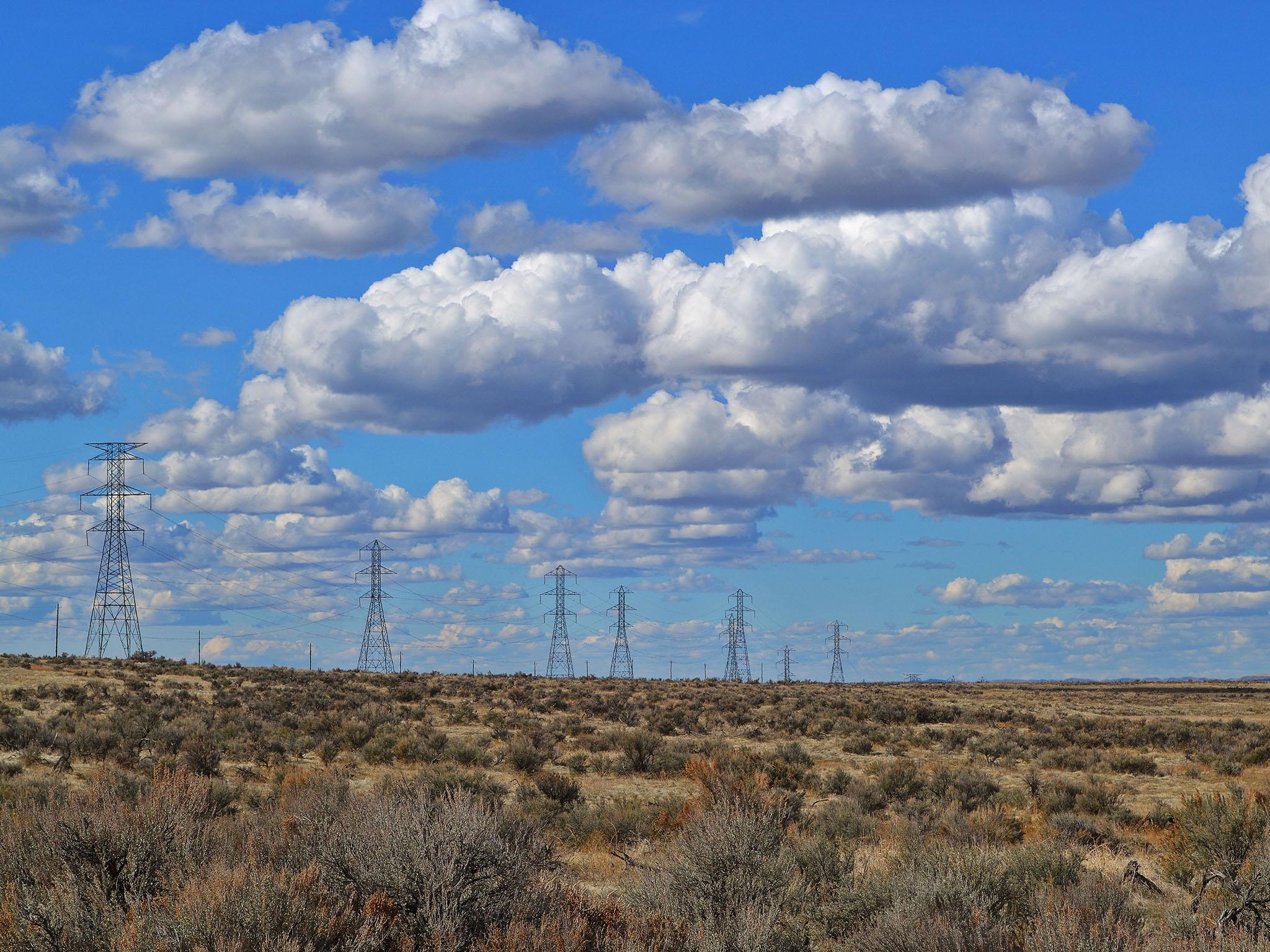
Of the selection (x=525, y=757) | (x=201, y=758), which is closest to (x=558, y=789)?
(x=525, y=757)

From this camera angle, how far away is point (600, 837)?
20891 millimetres

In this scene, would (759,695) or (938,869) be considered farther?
(759,695)

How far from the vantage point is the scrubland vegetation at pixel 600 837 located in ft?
31.3

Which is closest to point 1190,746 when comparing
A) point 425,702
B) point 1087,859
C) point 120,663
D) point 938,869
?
point 1087,859

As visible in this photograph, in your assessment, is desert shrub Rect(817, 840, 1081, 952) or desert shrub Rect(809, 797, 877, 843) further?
desert shrub Rect(809, 797, 877, 843)

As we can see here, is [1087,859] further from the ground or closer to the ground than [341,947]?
closer to the ground

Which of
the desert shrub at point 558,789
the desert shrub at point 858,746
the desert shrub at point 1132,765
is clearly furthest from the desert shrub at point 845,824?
the desert shrub at point 858,746

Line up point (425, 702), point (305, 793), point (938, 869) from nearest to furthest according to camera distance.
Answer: point (938, 869)
point (305, 793)
point (425, 702)

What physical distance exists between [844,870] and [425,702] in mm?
42710

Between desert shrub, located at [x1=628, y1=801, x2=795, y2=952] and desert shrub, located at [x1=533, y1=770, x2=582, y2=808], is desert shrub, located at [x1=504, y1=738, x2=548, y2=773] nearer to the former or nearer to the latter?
desert shrub, located at [x1=533, y1=770, x2=582, y2=808]

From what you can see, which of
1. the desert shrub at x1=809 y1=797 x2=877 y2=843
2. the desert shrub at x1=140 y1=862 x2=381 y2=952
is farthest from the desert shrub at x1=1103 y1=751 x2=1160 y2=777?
the desert shrub at x1=140 y1=862 x2=381 y2=952

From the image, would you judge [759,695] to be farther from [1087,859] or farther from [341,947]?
[341,947]

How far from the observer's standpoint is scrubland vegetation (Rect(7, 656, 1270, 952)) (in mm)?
9555

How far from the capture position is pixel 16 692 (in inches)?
1876
